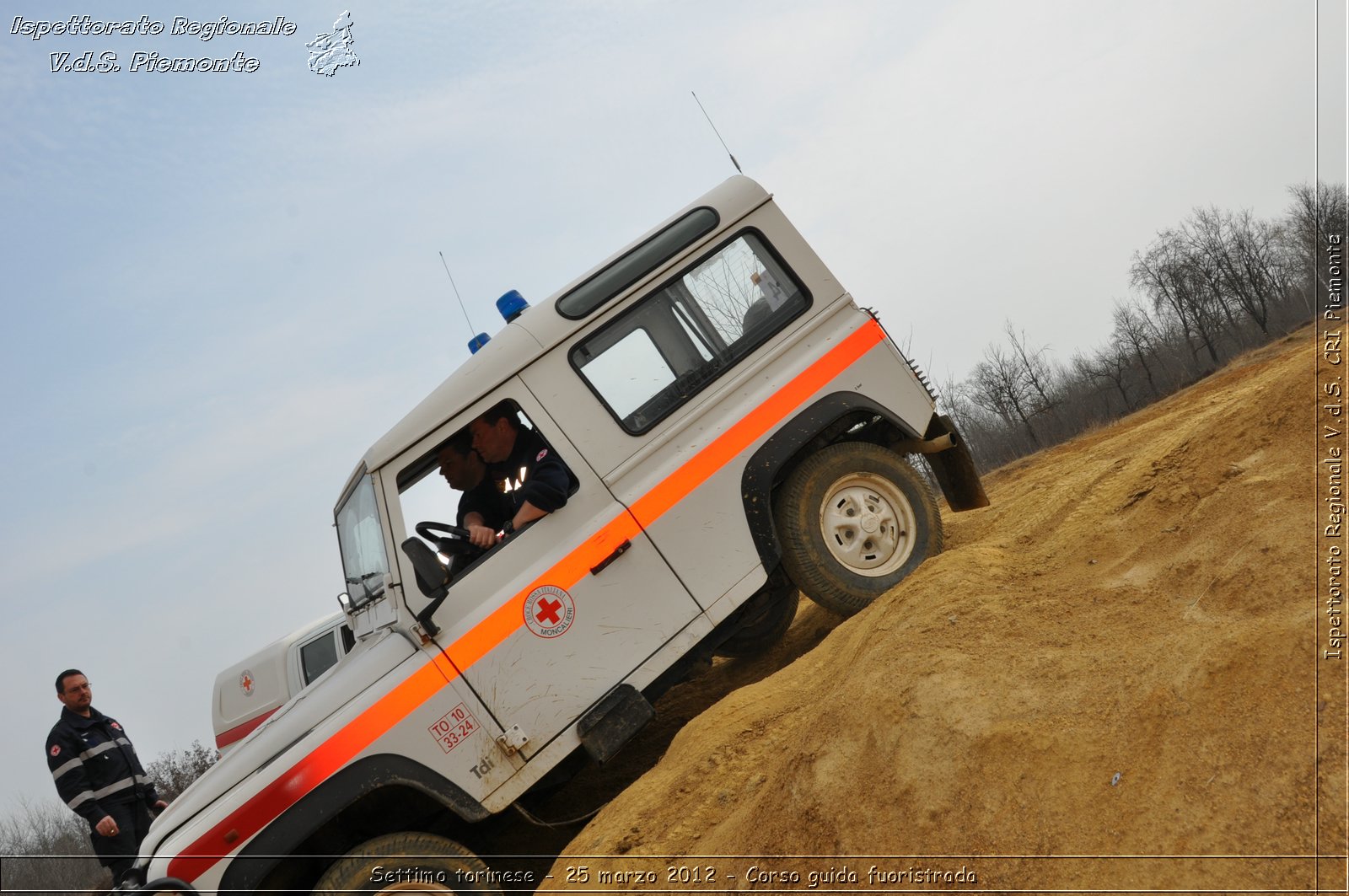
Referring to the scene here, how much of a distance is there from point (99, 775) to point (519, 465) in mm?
4129

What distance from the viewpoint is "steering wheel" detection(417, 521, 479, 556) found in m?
4.51

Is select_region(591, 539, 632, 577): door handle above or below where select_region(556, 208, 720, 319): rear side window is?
below

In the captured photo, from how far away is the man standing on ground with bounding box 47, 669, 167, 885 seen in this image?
19.8 ft

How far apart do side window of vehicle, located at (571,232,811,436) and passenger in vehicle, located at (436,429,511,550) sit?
72 cm

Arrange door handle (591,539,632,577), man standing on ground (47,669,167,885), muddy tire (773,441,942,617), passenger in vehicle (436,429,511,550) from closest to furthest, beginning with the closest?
1. door handle (591,539,632,577)
2. passenger in vehicle (436,429,511,550)
3. muddy tire (773,441,942,617)
4. man standing on ground (47,669,167,885)

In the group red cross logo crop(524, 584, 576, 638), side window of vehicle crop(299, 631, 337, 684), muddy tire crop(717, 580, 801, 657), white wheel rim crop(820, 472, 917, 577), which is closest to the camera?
red cross logo crop(524, 584, 576, 638)

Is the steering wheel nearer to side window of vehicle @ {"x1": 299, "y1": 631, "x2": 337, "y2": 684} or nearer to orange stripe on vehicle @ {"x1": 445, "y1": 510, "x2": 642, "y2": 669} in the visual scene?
orange stripe on vehicle @ {"x1": 445, "y1": 510, "x2": 642, "y2": 669}

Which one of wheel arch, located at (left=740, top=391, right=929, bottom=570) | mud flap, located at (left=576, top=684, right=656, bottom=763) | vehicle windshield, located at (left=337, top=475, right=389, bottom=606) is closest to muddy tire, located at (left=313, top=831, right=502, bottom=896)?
mud flap, located at (left=576, top=684, right=656, bottom=763)

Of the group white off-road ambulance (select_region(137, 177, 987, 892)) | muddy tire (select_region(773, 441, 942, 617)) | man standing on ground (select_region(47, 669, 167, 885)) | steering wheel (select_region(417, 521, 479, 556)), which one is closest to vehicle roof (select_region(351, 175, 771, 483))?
white off-road ambulance (select_region(137, 177, 987, 892))

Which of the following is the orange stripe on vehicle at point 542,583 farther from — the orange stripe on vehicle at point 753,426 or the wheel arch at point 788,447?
the wheel arch at point 788,447

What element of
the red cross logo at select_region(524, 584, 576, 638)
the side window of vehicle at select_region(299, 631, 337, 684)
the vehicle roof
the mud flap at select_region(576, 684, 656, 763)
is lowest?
the mud flap at select_region(576, 684, 656, 763)

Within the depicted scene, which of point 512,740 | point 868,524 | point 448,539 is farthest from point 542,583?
point 868,524

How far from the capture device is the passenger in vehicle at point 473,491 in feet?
14.7

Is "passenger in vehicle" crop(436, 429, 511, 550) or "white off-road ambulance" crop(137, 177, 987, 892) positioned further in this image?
"passenger in vehicle" crop(436, 429, 511, 550)
